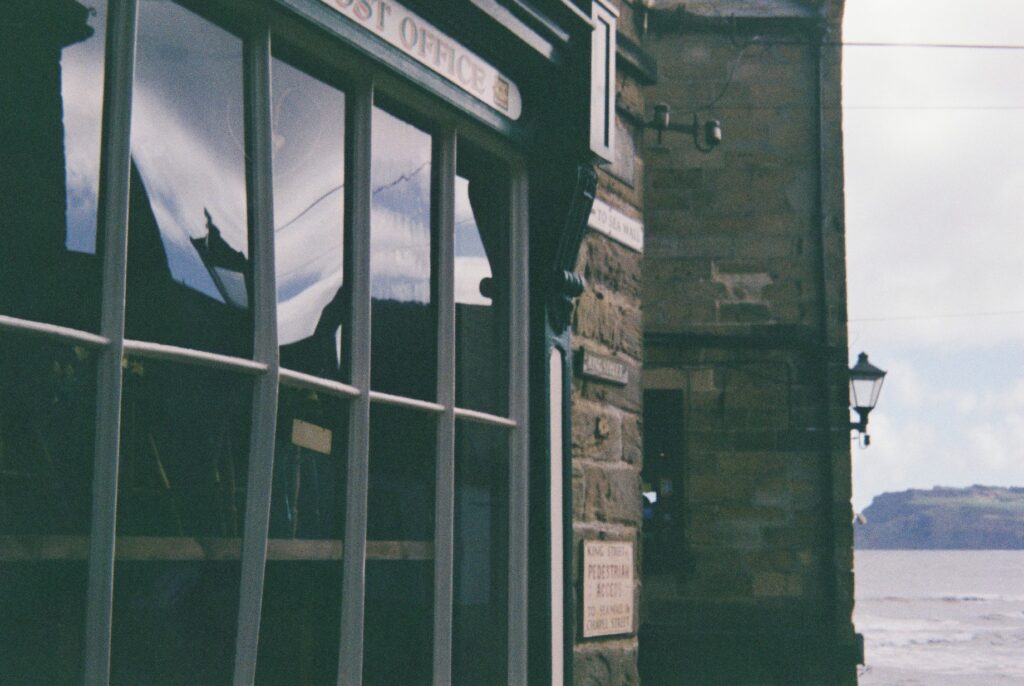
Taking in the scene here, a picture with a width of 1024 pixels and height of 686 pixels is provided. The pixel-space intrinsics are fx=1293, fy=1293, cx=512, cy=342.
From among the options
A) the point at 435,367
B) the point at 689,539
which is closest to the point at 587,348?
the point at 435,367

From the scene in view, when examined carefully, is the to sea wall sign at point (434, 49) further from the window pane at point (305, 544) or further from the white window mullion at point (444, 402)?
the window pane at point (305, 544)

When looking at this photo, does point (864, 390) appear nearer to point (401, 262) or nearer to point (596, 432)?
point (596, 432)

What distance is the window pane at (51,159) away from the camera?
2.64 meters

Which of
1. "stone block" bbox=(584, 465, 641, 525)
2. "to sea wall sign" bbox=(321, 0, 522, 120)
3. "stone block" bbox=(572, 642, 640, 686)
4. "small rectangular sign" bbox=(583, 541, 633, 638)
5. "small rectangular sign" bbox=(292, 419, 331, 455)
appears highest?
"to sea wall sign" bbox=(321, 0, 522, 120)

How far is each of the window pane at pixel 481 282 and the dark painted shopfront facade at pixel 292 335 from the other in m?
0.01

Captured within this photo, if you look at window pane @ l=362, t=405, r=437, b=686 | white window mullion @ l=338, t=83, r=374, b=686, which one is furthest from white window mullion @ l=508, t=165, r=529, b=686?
white window mullion @ l=338, t=83, r=374, b=686

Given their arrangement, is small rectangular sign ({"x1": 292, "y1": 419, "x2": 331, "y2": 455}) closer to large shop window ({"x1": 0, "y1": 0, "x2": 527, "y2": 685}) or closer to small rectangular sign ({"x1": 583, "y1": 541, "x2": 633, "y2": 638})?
large shop window ({"x1": 0, "y1": 0, "x2": 527, "y2": 685})

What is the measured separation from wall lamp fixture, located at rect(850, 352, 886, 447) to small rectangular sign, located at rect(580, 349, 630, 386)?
8068 mm

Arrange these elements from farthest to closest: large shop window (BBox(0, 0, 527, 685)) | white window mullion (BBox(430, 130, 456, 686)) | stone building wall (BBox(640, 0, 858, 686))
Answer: stone building wall (BBox(640, 0, 858, 686)) < white window mullion (BBox(430, 130, 456, 686)) < large shop window (BBox(0, 0, 527, 685))

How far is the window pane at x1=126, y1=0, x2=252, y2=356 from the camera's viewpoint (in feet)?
9.58

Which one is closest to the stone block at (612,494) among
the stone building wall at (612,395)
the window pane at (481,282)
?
the stone building wall at (612,395)

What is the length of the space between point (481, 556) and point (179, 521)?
1436 mm

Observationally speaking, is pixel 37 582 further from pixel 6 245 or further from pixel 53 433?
pixel 6 245

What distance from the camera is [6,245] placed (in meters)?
2.62
